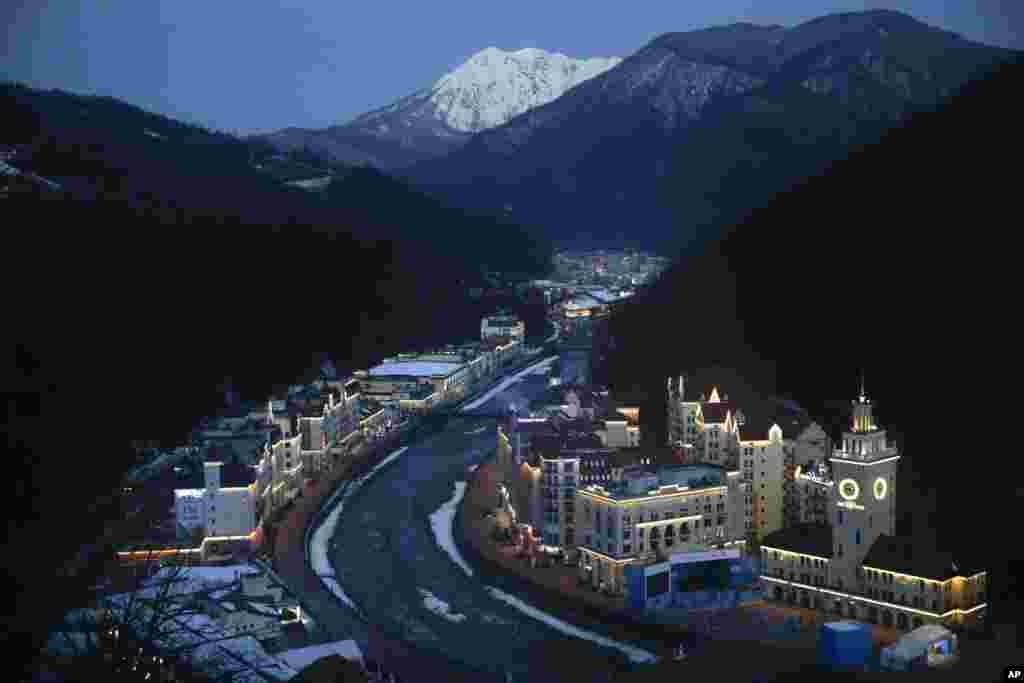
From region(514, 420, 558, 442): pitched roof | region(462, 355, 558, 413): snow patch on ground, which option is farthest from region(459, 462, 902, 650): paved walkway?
region(462, 355, 558, 413): snow patch on ground

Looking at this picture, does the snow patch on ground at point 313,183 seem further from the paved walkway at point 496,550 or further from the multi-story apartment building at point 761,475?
the multi-story apartment building at point 761,475

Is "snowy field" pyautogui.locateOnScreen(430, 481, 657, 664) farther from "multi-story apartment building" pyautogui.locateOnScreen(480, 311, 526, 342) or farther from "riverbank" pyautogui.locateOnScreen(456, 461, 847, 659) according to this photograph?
"multi-story apartment building" pyautogui.locateOnScreen(480, 311, 526, 342)

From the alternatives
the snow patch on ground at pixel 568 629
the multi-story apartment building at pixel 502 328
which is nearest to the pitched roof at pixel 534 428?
the snow patch on ground at pixel 568 629

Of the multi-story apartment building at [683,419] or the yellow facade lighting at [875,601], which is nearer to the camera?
the yellow facade lighting at [875,601]

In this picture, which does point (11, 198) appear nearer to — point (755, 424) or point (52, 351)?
point (52, 351)

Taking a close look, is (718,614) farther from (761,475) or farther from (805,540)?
(761,475)

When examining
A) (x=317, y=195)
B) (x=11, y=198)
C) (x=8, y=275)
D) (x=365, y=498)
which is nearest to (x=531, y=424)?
(x=365, y=498)

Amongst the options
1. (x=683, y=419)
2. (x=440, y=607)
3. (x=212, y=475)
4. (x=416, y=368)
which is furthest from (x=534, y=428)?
(x=416, y=368)
